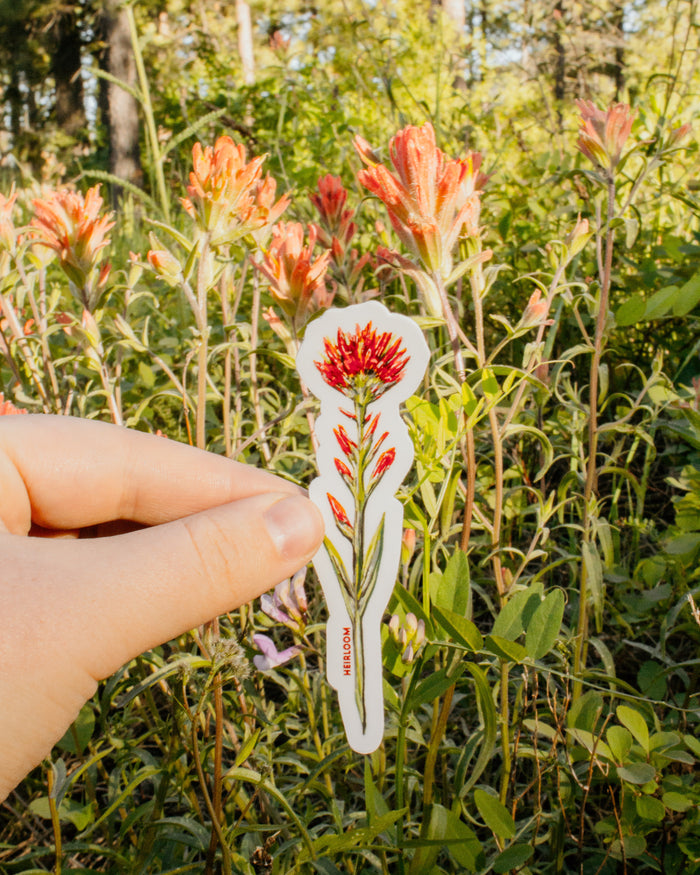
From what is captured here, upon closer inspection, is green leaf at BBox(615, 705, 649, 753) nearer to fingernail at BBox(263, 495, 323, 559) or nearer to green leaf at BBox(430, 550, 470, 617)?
green leaf at BBox(430, 550, 470, 617)

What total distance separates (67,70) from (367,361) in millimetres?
15534

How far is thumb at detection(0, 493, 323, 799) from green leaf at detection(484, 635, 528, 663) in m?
0.21

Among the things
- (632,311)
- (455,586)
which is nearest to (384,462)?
(455,586)

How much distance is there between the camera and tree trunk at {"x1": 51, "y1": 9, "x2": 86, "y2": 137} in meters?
13.0

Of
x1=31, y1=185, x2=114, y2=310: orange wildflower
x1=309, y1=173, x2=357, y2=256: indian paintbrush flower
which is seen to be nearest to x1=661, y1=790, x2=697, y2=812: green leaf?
x1=309, y1=173, x2=357, y2=256: indian paintbrush flower

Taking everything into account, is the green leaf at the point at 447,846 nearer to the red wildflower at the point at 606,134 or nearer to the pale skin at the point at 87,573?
the pale skin at the point at 87,573

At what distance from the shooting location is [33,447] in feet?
2.74

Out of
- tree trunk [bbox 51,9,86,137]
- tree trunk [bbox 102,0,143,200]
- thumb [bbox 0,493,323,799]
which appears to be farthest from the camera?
tree trunk [bbox 51,9,86,137]

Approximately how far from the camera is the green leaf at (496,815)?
30.2 inches

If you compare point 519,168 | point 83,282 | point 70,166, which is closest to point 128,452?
point 83,282

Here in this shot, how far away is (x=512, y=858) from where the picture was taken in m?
0.77

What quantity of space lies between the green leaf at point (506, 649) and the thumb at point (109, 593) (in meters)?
0.21

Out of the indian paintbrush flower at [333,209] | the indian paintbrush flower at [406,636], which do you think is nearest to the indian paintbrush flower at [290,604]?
the indian paintbrush flower at [406,636]

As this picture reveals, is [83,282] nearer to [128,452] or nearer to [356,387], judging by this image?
[128,452]
